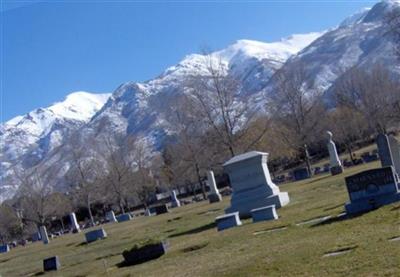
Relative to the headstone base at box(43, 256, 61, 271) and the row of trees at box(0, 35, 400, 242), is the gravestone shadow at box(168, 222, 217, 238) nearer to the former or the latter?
the headstone base at box(43, 256, 61, 271)

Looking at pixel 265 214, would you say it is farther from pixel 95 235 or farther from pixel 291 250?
pixel 95 235

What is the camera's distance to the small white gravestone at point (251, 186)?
2422cm

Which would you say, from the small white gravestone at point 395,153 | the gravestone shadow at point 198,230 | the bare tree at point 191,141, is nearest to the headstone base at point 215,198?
the bare tree at point 191,141

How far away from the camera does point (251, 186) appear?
24.9m

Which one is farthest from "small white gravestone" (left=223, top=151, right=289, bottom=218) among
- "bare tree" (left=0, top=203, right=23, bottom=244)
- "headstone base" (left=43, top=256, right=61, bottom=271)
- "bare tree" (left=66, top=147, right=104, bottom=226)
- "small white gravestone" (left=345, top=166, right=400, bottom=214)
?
"bare tree" (left=0, top=203, right=23, bottom=244)

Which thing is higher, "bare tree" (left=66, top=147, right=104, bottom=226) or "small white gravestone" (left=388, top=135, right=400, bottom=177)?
"bare tree" (left=66, top=147, right=104, bottom=226)

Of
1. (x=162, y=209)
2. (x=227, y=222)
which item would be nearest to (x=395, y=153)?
(x=227, y=222)

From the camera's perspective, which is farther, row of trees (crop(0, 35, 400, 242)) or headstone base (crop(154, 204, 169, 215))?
row of trees (crop(0, 35, 400, 242))

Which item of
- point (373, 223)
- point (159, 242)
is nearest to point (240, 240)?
point (159, 242)

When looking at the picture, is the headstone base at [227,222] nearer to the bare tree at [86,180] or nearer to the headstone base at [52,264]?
the headstone base at [52,264]

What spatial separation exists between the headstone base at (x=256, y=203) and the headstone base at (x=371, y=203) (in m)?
8.88

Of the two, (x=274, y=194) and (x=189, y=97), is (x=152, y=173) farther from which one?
(x=274, y=194)

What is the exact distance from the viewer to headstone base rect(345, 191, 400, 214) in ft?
48.2

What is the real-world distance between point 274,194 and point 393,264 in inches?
626
